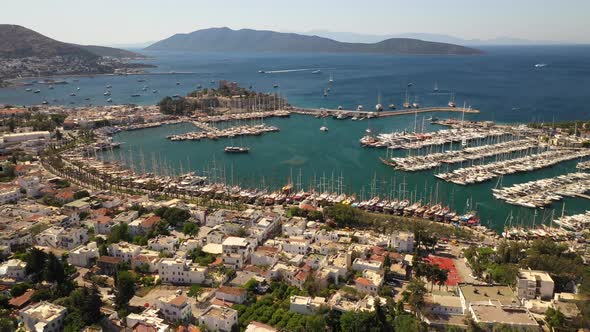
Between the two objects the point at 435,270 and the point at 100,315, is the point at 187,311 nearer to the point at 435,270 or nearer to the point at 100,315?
the point at 100,315

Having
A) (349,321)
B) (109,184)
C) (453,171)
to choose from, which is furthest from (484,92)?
(349,321)

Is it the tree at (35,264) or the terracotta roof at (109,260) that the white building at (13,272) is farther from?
the terracotta roof at (109,260)

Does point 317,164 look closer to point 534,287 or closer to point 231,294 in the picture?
point 231,294

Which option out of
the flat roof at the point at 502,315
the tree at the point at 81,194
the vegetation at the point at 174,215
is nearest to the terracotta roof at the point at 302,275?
the flat roof at the point at 502,315

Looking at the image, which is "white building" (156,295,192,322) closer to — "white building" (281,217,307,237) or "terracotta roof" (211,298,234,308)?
"terracotta roof" (211,298,234,308)

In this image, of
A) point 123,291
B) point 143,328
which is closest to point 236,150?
point 123,291
